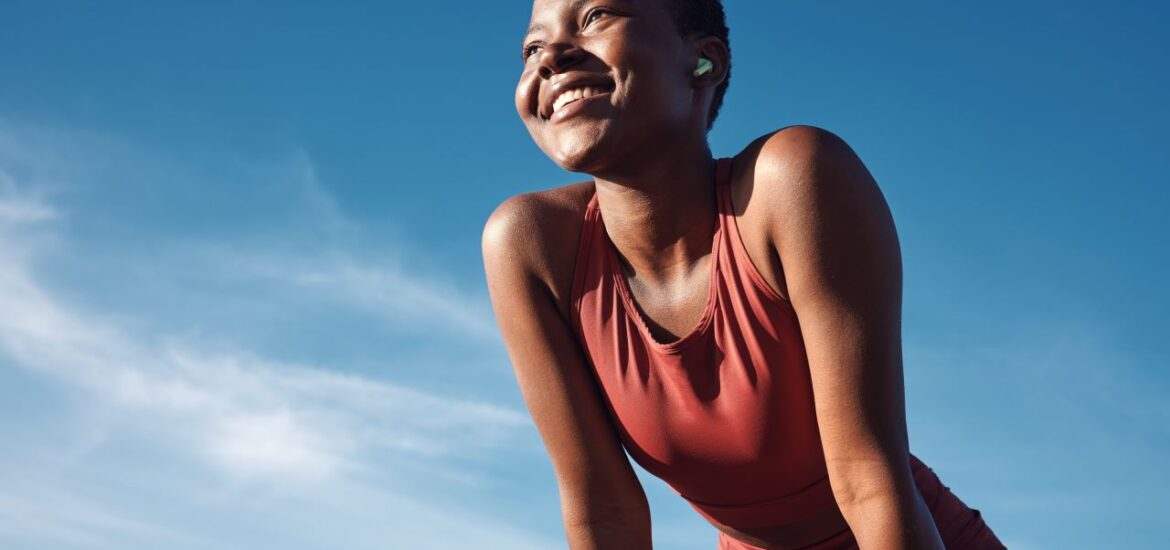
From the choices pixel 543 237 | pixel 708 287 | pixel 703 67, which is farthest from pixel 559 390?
pixel 703 67

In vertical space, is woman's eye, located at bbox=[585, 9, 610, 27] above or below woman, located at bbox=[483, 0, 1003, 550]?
above

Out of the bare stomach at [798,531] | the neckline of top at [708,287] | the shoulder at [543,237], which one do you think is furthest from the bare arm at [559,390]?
the bare stomach at [798,531]

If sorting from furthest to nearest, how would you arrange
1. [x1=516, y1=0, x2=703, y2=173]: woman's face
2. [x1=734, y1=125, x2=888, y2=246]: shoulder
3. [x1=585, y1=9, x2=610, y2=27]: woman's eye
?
[x1=585, y1=9, x2=610, y2=27]: woman's eye < [x1=516, y1=0, x2=703, y2=173]: woman's face < [x1=734, y1=125, x2=888, y2=246]: shoulder

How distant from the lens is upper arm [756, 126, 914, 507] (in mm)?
3258

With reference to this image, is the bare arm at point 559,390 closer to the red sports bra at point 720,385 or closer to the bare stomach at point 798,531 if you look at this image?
the red sports bra at point 720,385

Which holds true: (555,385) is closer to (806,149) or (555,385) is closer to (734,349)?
(734,349)

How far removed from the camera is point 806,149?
3.27m

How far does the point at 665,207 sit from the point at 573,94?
0.43m

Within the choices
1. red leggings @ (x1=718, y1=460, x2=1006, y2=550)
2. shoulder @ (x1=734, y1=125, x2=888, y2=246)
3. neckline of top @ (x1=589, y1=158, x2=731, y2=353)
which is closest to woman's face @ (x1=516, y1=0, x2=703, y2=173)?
neckline of top @ (x1=589, y1=158, x2=731, y2=353)

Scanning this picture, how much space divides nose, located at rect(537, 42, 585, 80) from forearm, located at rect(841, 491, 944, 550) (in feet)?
4.77

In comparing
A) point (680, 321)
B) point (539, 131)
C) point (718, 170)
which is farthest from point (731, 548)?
point (539, 131)

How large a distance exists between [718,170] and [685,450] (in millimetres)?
851

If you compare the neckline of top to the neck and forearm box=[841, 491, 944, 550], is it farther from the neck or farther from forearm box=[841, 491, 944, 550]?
forearm box=[841, 491, 944, 550]

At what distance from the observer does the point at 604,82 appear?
3391 millimetres
